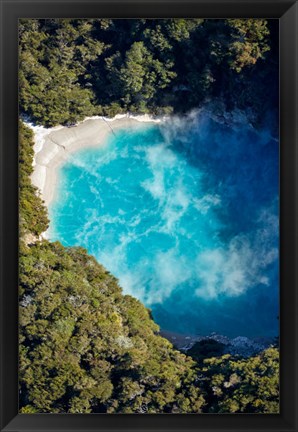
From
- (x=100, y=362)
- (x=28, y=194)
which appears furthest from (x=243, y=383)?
(x=28, y=194)

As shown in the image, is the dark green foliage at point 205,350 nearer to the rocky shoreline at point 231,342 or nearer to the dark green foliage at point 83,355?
the rocky shoreline at point 231,342

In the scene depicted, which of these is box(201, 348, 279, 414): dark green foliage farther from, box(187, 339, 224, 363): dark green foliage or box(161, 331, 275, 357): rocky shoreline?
box(161, 331, 275, 357): rocky shoreline

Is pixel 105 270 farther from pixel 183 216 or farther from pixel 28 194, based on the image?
pixel 28 194

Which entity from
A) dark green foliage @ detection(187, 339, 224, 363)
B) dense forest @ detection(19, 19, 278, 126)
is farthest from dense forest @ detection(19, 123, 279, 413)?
dense forest @ detection(19, 19, 278, 126)

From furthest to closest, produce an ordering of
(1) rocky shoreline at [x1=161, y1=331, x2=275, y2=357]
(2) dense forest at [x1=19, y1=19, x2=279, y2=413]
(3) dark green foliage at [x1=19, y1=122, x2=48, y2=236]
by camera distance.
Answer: (1) rocky shoreline at [x1=161, y1=331, x2=275, y2=357] → (3) dark green foliage at [x1=19, y1=122, x2=48, y2=236] → (2) dense forest at [x1=19, y1=19, x2=279, y2=413]

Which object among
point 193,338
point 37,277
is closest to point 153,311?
point 193,338
